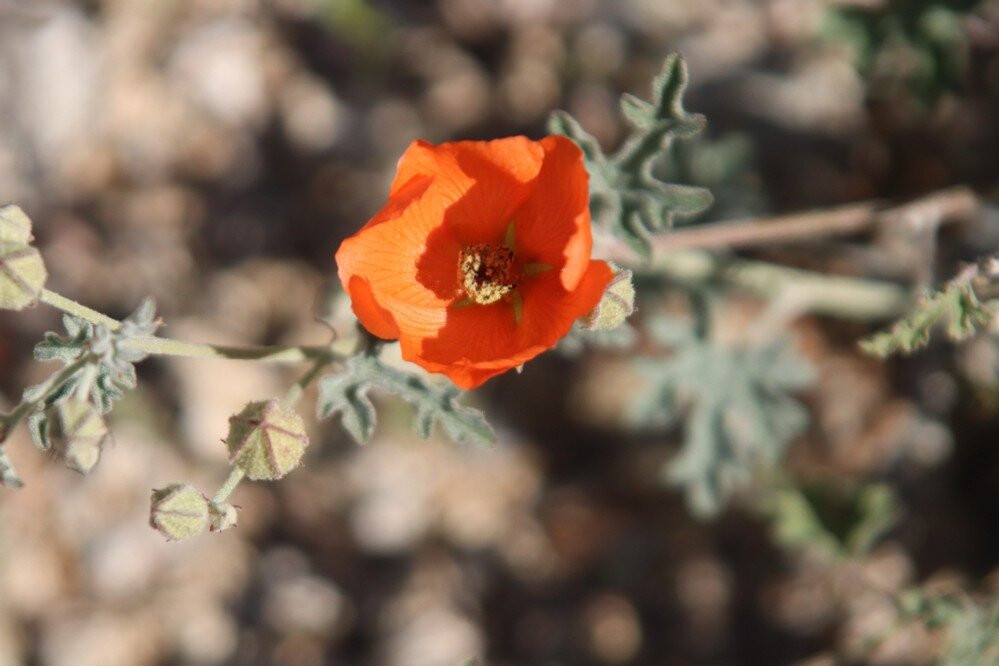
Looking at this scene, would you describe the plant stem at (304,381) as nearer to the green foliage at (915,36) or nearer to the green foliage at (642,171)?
the green foliage at (642,171)

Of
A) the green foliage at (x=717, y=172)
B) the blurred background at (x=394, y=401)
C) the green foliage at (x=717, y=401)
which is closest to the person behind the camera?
the green foliage at (x=717, y=401)

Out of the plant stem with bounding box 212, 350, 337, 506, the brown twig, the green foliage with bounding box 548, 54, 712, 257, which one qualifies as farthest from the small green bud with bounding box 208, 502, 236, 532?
the brown twig

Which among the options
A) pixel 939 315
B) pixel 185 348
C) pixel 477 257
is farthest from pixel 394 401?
pixel 939 315

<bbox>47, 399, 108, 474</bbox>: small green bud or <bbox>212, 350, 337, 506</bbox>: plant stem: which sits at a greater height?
<bbox>47, 399, 108, 474</bbox>: small green bud

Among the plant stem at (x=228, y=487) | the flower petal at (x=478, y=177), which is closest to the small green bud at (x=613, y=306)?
the flower petal at (x=478, y=177)

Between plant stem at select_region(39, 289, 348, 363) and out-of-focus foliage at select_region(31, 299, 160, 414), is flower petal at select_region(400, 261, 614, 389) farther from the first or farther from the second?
out-of-focus foliage at select_region(31, 299, 160, 414)

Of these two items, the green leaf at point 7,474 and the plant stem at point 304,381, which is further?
the plant stem at point 304,381

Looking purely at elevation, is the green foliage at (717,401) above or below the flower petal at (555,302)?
below

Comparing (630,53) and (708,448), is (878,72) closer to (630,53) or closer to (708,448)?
(630,53)
